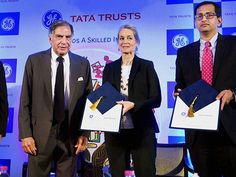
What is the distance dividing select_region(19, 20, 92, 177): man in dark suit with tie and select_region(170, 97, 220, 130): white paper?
29.3 inches

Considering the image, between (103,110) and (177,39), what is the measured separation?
1.97 meters

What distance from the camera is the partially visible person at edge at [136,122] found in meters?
2.21

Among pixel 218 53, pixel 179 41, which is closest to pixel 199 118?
pixel 218 53

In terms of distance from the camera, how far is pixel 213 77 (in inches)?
78.8

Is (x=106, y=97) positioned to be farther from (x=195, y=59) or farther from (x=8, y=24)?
(x=8, y=24)

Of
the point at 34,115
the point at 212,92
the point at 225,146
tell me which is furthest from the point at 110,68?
the point at 225,146

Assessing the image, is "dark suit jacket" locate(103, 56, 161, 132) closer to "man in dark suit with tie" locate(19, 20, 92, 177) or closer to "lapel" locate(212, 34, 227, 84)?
"man in dark suit with tie" locate(19, 20, 92, 177)

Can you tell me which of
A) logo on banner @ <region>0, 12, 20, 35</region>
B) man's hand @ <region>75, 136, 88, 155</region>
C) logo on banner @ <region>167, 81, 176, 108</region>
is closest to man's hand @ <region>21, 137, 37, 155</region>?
man's hand @ <region>75, 136, 88, 155</region>

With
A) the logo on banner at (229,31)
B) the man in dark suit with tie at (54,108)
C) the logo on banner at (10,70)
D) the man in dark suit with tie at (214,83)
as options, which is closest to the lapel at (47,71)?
the man in dark suit with tie at (54,108)

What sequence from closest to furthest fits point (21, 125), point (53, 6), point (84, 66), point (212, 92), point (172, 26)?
1. point (212, 92)
2. point (21, 125)
3. point (84, 66)
4. point (172, 26)
5. point (53, 6)

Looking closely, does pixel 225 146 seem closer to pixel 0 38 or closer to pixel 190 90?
pixel 190 90

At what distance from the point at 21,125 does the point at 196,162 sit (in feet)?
3.93

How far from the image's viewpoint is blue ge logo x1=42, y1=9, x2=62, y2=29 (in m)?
4.15

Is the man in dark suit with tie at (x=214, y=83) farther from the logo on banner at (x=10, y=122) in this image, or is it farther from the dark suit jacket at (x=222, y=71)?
the logo on banner at (x=10, y=122)
